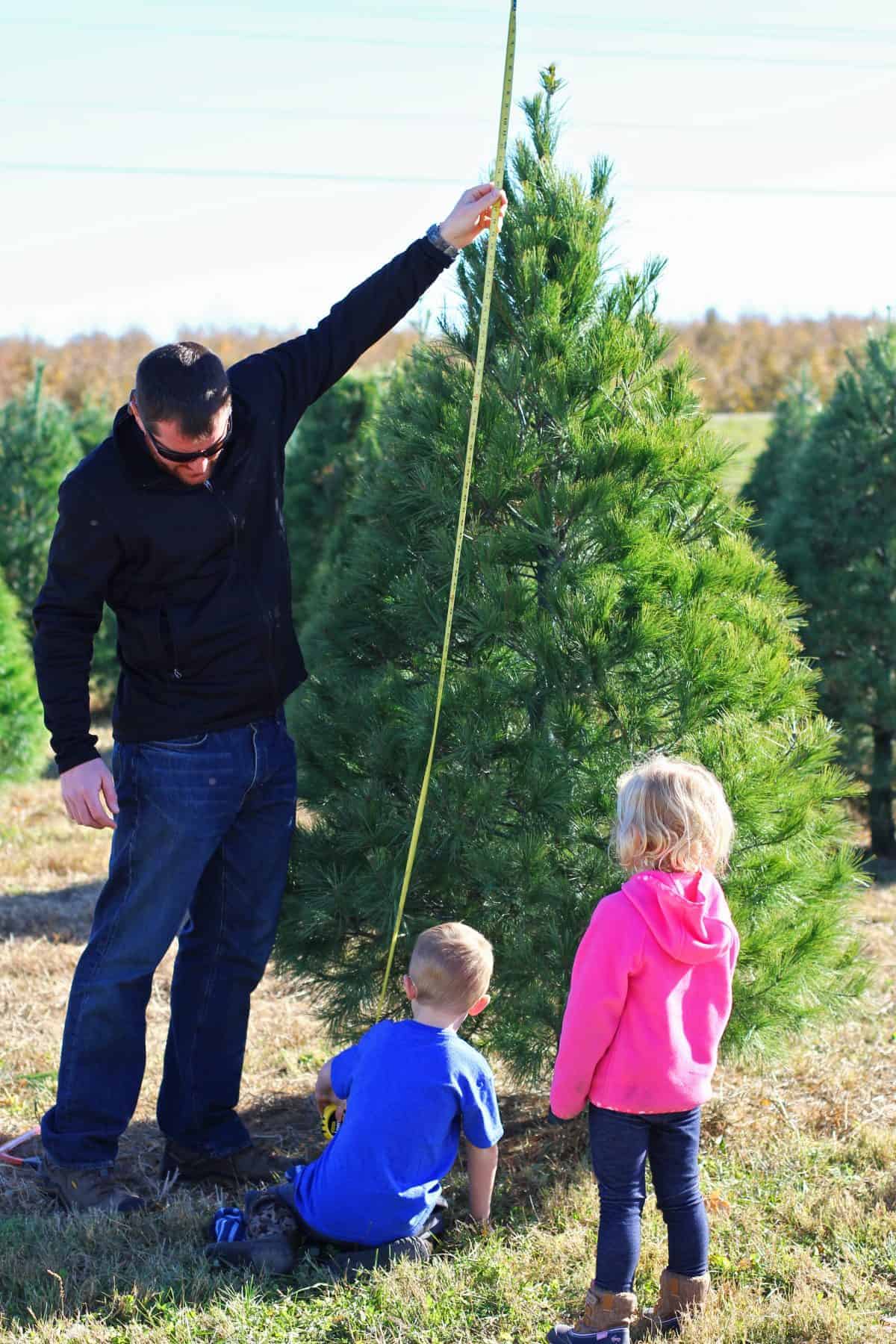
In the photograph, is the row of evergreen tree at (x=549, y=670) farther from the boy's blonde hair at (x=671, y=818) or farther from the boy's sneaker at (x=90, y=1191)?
the boy's sneaker at (x=90, y=1191)

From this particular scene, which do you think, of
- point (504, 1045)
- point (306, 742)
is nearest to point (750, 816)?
point (504, 1045)

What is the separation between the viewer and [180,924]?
353 centimetres

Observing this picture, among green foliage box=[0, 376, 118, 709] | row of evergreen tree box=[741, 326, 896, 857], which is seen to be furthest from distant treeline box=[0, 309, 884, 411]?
row of evergreen tree box=[741, 326, 896, 857]

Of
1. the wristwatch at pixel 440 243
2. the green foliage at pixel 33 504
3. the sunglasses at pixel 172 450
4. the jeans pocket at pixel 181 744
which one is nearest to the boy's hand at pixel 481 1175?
the jeans pocket at pixel 181 744

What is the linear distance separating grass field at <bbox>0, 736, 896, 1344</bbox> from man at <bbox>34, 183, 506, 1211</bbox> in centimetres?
38

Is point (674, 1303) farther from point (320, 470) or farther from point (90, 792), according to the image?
point (320, 470)

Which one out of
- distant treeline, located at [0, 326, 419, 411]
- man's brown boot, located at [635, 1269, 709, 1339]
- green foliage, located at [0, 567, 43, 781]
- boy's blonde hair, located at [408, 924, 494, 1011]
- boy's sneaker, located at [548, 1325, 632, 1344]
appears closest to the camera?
boy's sneaker, located at [548, 1325, 632, 1344]

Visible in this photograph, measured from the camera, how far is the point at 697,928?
2760 mm

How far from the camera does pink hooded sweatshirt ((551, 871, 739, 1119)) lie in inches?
108

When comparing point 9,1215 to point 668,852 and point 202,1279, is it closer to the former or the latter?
point 202,1279

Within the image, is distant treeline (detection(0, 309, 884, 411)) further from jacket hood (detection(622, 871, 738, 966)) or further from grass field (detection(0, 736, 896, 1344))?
jacket hood (detection(622, 871, 738, 966))

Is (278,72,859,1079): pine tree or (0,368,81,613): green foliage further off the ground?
(0,368,81,613): green foliage

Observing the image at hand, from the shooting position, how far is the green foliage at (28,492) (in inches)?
521

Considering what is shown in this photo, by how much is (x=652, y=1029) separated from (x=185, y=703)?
1.50 m
